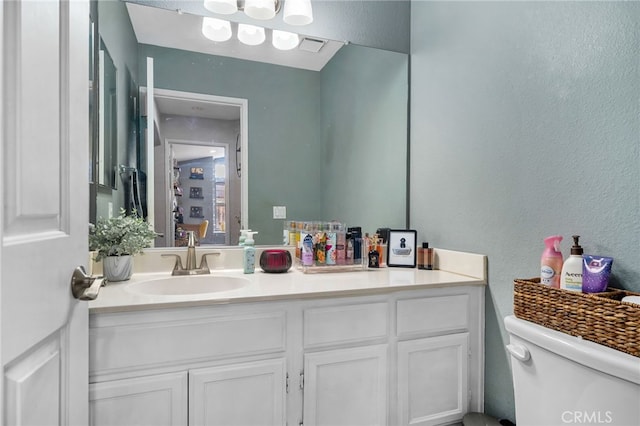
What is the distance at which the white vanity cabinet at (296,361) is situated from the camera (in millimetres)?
1100

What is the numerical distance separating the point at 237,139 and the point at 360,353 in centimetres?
112

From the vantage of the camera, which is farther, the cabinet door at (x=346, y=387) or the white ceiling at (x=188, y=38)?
the white ceiling at (x=188, y=38)

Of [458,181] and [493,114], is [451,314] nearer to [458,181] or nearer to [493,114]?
[458,181]

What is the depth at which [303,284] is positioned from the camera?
1.42 metres

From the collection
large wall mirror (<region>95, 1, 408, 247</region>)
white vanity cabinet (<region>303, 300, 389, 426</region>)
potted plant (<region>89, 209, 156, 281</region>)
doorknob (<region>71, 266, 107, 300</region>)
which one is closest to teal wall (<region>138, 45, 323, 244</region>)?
large wall mirror (<region>95, 1, 408, 247</region>)

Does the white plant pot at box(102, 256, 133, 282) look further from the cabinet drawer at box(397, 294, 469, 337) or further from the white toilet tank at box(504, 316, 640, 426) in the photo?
the white toilet tank at box(504, 316, 640, 426)

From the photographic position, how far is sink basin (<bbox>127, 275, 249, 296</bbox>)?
1.47m

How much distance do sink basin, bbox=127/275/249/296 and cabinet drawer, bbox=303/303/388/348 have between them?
35 cm

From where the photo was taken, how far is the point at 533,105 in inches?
52.5

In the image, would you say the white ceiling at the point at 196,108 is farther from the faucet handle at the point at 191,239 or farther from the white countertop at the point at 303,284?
the white countertop at the point at 303,284

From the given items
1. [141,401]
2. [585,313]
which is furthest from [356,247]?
[141,401]

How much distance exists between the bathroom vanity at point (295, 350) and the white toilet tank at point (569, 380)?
0.36 meters

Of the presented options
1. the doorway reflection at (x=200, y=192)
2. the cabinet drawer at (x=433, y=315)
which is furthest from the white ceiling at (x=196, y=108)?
the cabinet drawer at (x=433, y=315)

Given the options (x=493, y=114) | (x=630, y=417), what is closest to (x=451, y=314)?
(x=630, y=417)
